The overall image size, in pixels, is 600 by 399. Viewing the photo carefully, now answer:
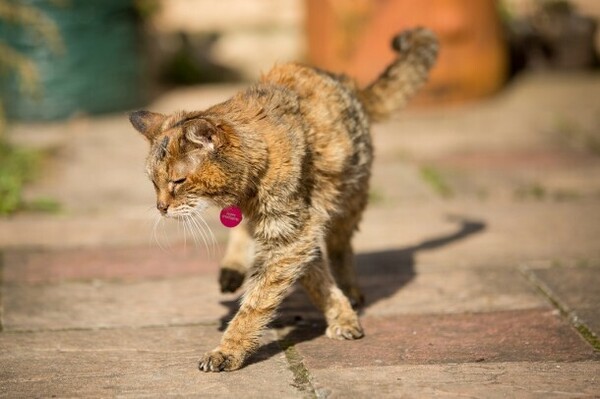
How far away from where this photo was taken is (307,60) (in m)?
10.8

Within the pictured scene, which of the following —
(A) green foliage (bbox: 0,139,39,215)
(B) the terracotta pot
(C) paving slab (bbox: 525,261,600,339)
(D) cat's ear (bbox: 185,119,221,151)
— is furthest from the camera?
(B) the terracotta pot

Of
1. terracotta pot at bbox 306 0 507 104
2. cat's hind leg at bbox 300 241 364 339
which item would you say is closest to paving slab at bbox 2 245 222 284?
cat's hind leg at bbox 300 241 364 339

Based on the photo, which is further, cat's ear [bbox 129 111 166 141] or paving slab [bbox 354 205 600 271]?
paving slab [bbox 354 205 600 271]

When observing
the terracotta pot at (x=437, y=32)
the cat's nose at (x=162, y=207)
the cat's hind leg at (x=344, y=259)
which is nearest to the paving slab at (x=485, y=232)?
the cat's hind leg at (x=344, y=259)

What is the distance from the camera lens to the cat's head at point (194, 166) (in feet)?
13.6

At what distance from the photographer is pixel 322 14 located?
10.0 m

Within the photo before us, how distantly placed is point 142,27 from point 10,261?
5003mm

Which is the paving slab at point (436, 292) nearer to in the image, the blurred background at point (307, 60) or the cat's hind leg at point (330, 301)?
the cat's hind leg at point (330, 301)

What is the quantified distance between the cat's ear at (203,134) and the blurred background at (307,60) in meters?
2.52

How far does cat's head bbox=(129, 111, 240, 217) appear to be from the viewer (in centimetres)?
414

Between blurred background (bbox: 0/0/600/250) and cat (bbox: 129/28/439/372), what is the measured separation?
206 cm

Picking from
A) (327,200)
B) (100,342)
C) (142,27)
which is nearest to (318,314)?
(327,200)

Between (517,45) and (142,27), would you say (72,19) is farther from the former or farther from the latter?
(517,45)

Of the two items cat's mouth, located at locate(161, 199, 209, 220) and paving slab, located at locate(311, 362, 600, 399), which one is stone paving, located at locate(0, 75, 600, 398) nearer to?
paving slab, located at locate(311, 362, 600, 399)
